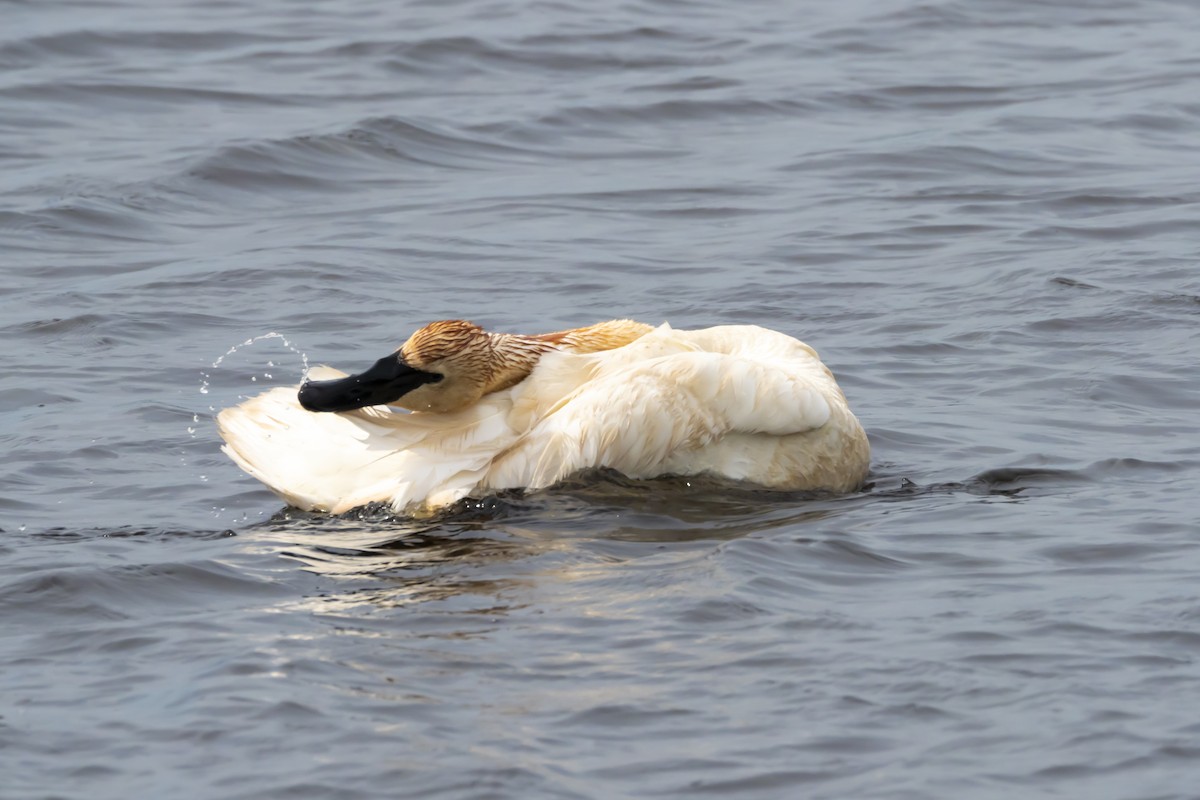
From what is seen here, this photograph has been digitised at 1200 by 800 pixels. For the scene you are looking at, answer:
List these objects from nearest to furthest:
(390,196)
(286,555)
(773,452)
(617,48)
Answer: (286,555) < (773,452) < (390,196) < (617,48)

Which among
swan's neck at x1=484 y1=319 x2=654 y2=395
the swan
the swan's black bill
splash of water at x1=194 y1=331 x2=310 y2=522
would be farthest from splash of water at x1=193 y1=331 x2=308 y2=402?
the swan's black bill

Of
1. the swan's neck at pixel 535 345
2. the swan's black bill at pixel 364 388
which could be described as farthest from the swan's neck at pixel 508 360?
the swan's black bill at pixel 364 388

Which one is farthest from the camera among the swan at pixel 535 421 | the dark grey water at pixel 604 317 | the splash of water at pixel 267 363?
the splash of water at pixel 267 363

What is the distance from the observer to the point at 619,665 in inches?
218

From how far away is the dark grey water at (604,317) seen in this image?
5148 millimetres

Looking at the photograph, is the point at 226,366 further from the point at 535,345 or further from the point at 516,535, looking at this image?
the point at 516,535

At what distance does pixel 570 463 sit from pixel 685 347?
27.8 inches

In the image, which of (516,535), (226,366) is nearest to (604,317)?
(226,366)

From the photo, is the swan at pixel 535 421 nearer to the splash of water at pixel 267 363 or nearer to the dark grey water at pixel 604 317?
the dark grey water at pixel 604 317

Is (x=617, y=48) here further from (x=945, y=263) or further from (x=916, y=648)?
(x=916, y=648)

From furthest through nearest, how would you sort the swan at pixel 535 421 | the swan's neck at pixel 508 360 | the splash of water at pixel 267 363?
the splash of water at pixel 267 363, the swan's neck at pixel 508 360, the swan at pixel 535 421

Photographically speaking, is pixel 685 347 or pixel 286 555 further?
pixel 685 347

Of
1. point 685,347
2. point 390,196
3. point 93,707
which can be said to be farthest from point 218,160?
point 93,707

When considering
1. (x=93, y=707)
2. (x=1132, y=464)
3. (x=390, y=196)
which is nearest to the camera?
(x=93, y=707)
